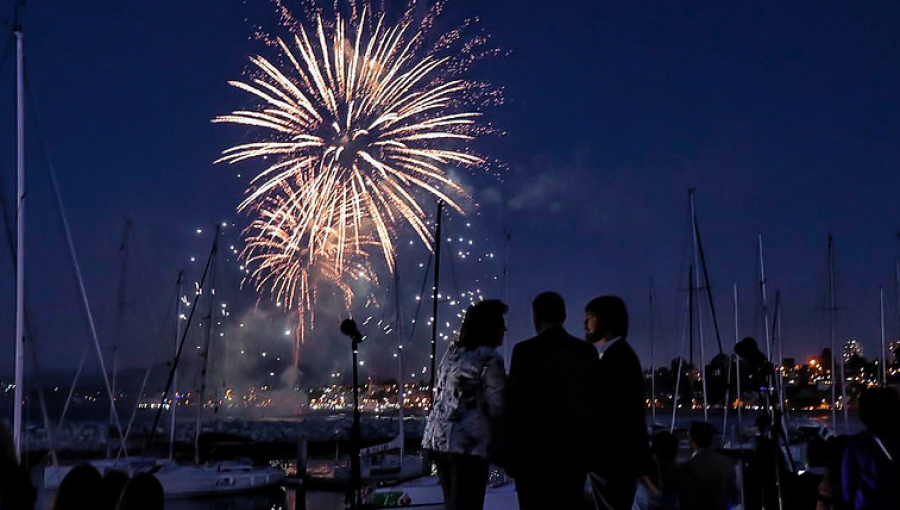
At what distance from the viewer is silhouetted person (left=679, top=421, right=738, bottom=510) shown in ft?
24.3

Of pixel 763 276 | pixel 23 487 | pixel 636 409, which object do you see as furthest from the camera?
pixel 763 276

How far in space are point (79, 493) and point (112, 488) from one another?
7.7 inches

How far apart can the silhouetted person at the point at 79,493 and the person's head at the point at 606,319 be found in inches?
115

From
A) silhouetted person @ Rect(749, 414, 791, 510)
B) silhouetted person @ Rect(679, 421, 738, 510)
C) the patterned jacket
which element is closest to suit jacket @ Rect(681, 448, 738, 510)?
silhouetted person @ Rect(679, 421, 738, 510)

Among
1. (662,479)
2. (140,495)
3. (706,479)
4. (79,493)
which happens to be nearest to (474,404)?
(140,495)

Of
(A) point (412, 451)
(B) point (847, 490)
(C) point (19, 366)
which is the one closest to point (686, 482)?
(B) point (847, 490)

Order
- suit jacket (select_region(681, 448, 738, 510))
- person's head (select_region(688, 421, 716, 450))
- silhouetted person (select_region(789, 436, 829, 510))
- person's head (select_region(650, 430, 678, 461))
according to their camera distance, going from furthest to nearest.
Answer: silhouetted person (select_region(789, 436, 829, 510))
person's head (select_region(688, 421, 716, 450))
suit jacket (select_region(681, 448, 738, 510))
person's head (select_region(650, 430, 678, 461))

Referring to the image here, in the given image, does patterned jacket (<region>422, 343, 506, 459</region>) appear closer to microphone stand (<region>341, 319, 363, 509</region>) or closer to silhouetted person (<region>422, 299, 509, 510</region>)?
silhouetted person (<region>422, 299, 509, 510</region>)

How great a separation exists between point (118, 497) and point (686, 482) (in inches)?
178

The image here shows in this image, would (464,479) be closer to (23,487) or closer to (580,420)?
(580,420)

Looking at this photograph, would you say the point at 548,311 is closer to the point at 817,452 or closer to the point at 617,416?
the point at 617,416

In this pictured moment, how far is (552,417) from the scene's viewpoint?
5.16 metres

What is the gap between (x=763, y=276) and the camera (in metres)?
42.1

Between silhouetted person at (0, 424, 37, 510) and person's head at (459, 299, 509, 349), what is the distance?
251 centimetres
